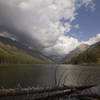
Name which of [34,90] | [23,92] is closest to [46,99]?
[34,90]

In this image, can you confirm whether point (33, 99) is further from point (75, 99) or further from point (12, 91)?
point (75, 99)

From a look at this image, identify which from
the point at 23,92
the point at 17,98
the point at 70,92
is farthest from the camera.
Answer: the point at 70,92

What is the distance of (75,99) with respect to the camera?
20.4 m

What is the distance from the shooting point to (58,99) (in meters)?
20.9

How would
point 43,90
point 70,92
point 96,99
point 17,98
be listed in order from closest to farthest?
point 96,99, point 43,90, point 17,98, point 70,92

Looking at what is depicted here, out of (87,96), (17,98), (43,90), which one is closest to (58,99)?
(43,90)

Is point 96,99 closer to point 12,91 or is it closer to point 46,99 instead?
point 46,99

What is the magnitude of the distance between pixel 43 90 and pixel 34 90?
1978 mm

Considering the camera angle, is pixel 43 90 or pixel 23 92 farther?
pixel 43 90

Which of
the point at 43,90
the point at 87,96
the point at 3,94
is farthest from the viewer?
the point at 43,90

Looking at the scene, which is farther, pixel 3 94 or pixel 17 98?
pixel 17 98

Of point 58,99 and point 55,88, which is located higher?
Answer: point 55,88

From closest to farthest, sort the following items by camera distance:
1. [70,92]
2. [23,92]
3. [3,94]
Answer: [3,94], [23,92], [70,92]

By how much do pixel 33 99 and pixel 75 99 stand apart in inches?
343
